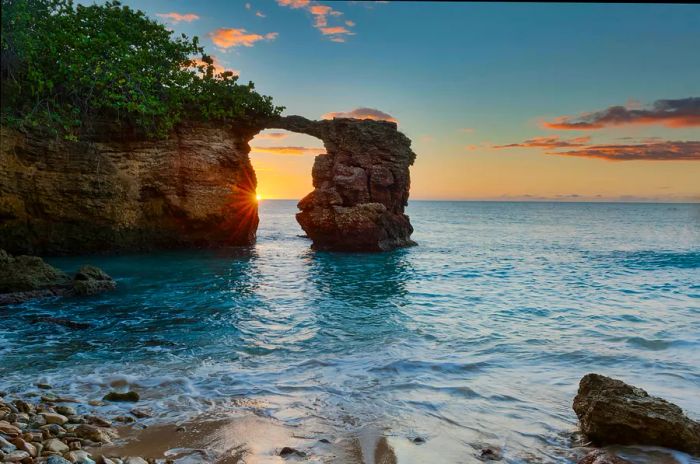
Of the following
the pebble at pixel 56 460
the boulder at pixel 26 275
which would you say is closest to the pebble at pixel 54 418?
the pebble at pixel 56 460

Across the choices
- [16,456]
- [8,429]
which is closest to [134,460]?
[16,456]

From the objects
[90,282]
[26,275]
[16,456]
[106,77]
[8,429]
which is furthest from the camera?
[106,77]

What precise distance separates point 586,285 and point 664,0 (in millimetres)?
18106

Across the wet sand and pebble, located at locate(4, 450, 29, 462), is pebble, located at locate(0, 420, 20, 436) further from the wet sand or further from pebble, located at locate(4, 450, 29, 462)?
the wet sand

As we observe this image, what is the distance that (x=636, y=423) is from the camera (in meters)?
5.32

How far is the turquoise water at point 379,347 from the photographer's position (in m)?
6.42

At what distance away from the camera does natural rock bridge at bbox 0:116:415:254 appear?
19844 millimetres

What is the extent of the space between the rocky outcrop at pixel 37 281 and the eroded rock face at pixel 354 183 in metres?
13.1

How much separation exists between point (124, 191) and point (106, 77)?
5.76 metres

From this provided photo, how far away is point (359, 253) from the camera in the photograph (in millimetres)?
25141

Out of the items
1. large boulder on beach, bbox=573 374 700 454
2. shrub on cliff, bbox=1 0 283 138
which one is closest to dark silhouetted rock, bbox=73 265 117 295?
shrub on cliff, bbox=1 0 283 138

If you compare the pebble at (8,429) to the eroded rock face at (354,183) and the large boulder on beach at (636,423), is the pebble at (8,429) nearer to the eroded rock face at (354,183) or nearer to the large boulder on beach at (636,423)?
the large boulder on beach at (636,423)

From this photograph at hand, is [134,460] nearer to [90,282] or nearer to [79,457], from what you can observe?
[79,457]

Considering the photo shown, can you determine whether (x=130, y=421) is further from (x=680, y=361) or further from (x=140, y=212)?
(x=140, y=212)
